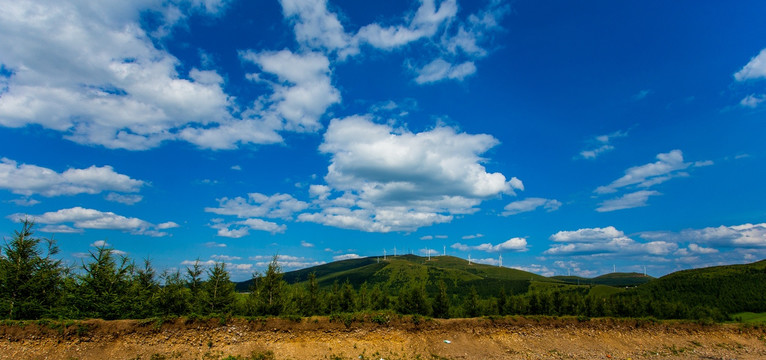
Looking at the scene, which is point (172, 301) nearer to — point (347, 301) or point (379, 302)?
point (347, 301)

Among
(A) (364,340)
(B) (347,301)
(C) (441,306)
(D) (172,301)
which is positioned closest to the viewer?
(A) (364,340)

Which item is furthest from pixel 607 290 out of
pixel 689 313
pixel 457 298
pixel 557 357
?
pixel 557 357

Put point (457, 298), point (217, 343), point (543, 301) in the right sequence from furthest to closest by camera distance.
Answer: point (457, 298) → point (543, 301) → point (217, 343)

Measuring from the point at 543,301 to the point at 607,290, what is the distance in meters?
138

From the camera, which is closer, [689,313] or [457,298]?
[689,313]

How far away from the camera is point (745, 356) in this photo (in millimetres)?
35094

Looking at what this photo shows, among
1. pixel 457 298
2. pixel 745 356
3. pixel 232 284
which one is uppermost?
pixel 232 284

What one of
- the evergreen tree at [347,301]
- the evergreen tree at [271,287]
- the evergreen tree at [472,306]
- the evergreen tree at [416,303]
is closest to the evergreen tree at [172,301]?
the evergreen tree at [271,287]

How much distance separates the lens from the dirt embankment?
26.0 metres

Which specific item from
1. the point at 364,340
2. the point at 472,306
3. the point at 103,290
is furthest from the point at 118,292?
the point at 472,306

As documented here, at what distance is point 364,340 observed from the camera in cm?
3000

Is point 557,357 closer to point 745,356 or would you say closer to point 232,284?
point 745,356

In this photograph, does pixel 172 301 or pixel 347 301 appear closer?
pixel 172 301

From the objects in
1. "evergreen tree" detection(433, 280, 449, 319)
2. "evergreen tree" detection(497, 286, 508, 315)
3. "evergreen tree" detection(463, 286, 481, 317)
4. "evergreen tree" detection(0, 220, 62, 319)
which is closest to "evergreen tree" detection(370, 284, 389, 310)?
"evergreen tree" detection(433, 280, 449, 319)
